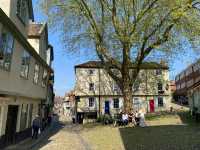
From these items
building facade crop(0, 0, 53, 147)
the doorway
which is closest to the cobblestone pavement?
the doorway

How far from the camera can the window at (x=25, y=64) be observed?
18264mm

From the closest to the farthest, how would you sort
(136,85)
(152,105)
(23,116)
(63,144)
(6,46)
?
1. (6,46)
2. (63,144)
3. (23,116)
4. (136,85)
5. (152,105)

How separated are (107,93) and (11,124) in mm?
35657

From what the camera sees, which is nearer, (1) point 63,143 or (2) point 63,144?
(2) point 63,144

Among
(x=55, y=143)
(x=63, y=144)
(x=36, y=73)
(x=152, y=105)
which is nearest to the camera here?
(x=63, y=144)

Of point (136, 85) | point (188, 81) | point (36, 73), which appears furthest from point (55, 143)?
point (188, 81)

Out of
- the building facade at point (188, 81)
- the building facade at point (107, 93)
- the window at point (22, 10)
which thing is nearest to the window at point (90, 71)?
the building facade at point (107, 93)

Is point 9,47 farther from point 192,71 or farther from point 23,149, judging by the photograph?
point 192,71

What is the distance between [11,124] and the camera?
708 inches

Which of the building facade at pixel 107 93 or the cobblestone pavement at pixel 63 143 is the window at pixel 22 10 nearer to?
the cobblestone pavement at pixel 63 143

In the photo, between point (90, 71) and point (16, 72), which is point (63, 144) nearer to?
point (16, 72)

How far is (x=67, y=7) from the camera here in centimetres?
2388

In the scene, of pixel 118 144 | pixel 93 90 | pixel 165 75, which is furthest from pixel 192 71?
pixel 118 144

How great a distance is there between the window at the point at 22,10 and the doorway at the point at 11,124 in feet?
18.4
